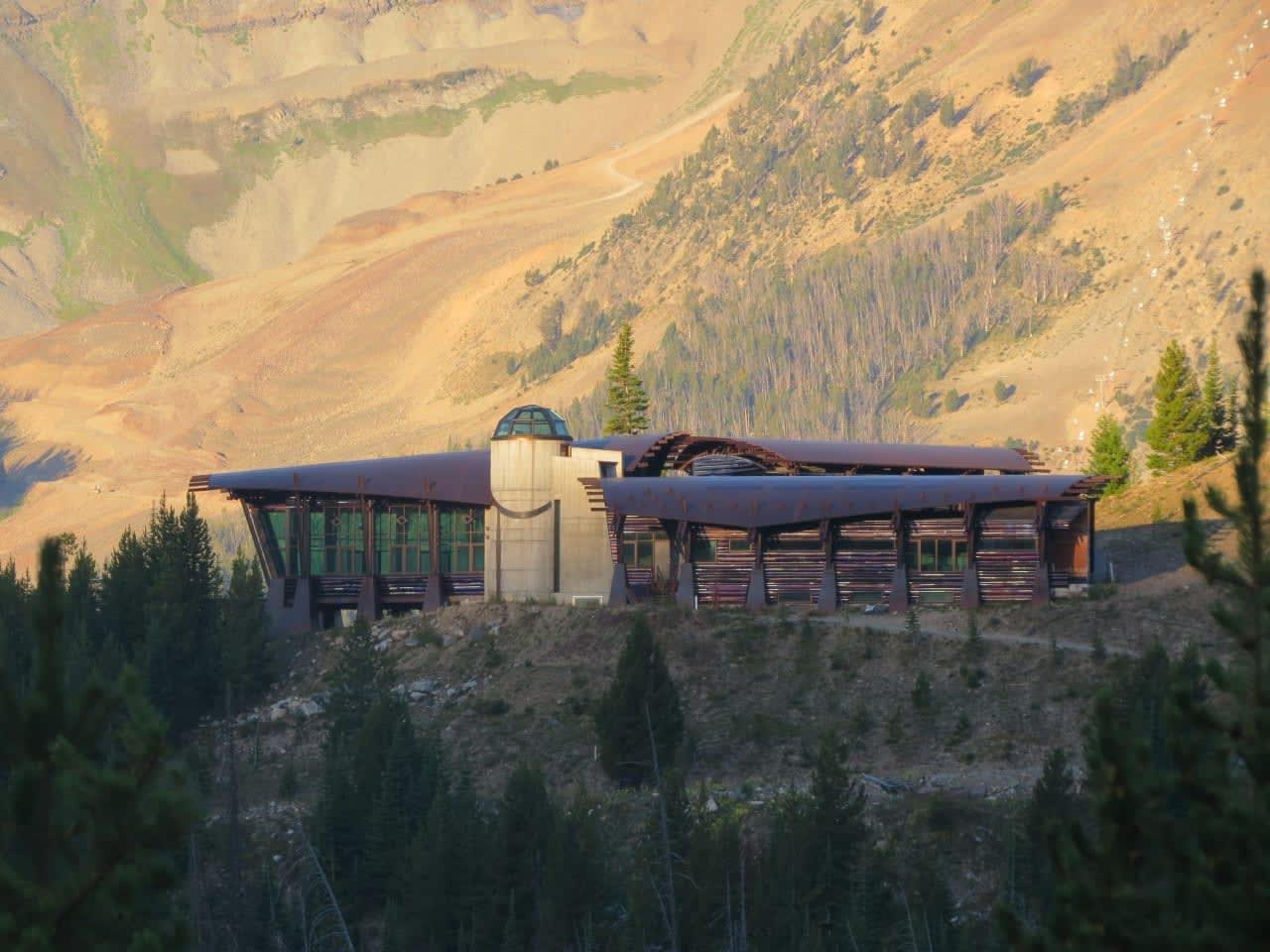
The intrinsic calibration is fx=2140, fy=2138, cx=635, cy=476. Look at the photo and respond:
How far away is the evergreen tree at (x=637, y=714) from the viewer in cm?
5925

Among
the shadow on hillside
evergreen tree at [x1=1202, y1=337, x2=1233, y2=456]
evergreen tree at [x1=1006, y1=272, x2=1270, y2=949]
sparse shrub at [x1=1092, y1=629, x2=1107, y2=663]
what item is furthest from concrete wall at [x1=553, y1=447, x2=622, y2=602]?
evergreen tree at [x1=1006, y1=272, x2=1270, y2=949]

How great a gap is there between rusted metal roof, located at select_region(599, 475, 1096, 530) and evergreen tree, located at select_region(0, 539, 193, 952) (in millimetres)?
47530

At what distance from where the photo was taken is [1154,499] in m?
84.0

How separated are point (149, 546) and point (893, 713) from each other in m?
41.2

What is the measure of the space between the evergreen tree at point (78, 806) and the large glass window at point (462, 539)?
56810mm

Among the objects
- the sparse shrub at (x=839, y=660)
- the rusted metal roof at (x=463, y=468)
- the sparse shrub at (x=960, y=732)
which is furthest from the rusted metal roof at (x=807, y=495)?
the sparse shrub at (x=960, y=732)

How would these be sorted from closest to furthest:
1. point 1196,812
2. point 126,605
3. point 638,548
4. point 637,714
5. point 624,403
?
point 1196,812
point 637,714
point 638,548
point 126,605
point 624,403

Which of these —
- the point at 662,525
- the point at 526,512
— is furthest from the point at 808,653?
the point at 526,512

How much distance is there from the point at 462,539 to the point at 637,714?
22.6 m

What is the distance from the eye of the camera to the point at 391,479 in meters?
81.2

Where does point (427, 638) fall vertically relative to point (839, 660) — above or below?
below

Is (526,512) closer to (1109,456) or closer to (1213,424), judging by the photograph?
(1213,424)

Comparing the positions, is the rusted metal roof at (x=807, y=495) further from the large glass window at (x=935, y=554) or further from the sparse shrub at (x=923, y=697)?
the sparse shrub at (x=923, y=697)

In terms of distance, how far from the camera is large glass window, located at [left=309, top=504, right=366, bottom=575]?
270 ft
